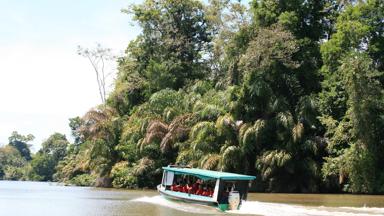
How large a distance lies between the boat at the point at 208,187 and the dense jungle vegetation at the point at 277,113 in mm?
10183

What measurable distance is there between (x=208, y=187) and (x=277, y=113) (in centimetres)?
1353

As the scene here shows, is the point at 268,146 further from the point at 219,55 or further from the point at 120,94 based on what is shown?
the point at 120,94

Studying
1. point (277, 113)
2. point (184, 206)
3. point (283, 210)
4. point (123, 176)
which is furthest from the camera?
point (123, 176)

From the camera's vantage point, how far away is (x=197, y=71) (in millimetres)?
52688

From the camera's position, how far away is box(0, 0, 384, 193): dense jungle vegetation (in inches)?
1350

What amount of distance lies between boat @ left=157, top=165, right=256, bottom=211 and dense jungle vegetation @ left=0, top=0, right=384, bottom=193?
10183mm

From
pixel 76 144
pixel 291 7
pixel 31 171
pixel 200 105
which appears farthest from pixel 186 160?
pixel 31 171

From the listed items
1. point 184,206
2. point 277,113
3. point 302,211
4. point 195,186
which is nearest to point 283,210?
point 302,211

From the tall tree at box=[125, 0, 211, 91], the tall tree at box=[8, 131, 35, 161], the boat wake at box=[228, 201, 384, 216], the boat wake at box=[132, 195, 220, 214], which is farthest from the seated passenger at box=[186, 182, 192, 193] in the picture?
the tall tree at box=[8, 131, 35, 161]

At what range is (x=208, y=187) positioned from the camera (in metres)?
25.0

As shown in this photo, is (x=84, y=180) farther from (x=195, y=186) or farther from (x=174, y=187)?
(x=195, y=186)

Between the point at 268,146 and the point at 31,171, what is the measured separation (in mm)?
58927

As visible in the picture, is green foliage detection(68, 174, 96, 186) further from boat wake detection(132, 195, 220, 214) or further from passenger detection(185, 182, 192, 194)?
passenger detection(185, 182, 192, 194)

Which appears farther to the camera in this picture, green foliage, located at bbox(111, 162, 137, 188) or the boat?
green foliage, located at bbox(111, 162, 137, 188)
